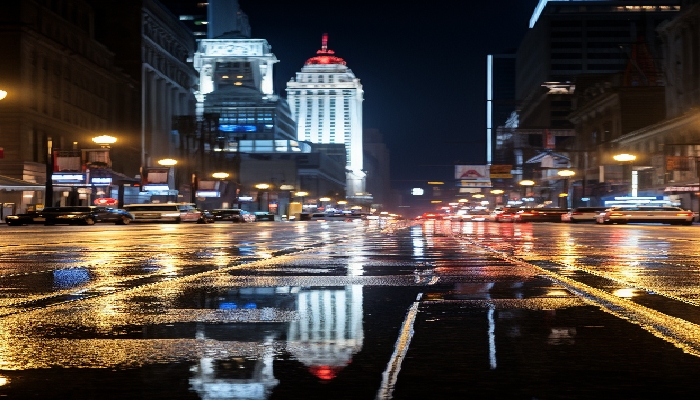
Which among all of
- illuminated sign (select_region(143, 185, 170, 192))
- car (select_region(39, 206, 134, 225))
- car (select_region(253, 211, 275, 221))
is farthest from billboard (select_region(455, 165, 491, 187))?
car (select_region(39, 206, 134, 225))

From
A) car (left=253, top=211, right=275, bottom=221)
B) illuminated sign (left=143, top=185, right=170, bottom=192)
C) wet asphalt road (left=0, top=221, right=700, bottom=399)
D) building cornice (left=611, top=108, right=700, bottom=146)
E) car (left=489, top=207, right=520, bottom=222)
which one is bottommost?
car (left=253, top=211, right=275, bottom=221)

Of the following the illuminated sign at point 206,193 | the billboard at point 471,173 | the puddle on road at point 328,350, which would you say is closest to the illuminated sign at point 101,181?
the illuminated sign at point 206,193

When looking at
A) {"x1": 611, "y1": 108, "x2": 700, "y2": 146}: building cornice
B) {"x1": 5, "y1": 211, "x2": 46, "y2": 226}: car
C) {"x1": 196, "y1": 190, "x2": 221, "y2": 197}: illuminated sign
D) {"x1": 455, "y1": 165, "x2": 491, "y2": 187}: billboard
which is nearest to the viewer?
{"x1": 5, "y1": 211, "x2": 46, "y2": 226}: car

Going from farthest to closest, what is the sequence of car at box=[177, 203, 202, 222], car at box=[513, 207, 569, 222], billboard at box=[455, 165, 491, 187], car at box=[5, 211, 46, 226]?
billboard at box=[455, 165, 491, 187] < car at box=[513, 207, 569, 222] < car at box=[177, 203, 202, 222] < car at box=[5, 211, 46, 226]

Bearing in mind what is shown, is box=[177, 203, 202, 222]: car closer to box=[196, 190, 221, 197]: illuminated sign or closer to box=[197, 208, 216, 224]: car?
box=[197, 208, 216, 224]: car

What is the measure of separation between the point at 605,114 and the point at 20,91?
220 ft

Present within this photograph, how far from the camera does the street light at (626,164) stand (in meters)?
84.9

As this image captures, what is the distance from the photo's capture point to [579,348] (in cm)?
674

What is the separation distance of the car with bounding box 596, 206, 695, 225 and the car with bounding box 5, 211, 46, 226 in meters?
39.7

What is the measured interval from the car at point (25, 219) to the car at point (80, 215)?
1.32 ft

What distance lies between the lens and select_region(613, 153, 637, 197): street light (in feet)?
278

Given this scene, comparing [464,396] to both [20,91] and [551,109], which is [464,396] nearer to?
[20,91]

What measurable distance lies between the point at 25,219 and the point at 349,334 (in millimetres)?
61143

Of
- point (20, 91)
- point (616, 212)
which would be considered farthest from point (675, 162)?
point (20, 91)
